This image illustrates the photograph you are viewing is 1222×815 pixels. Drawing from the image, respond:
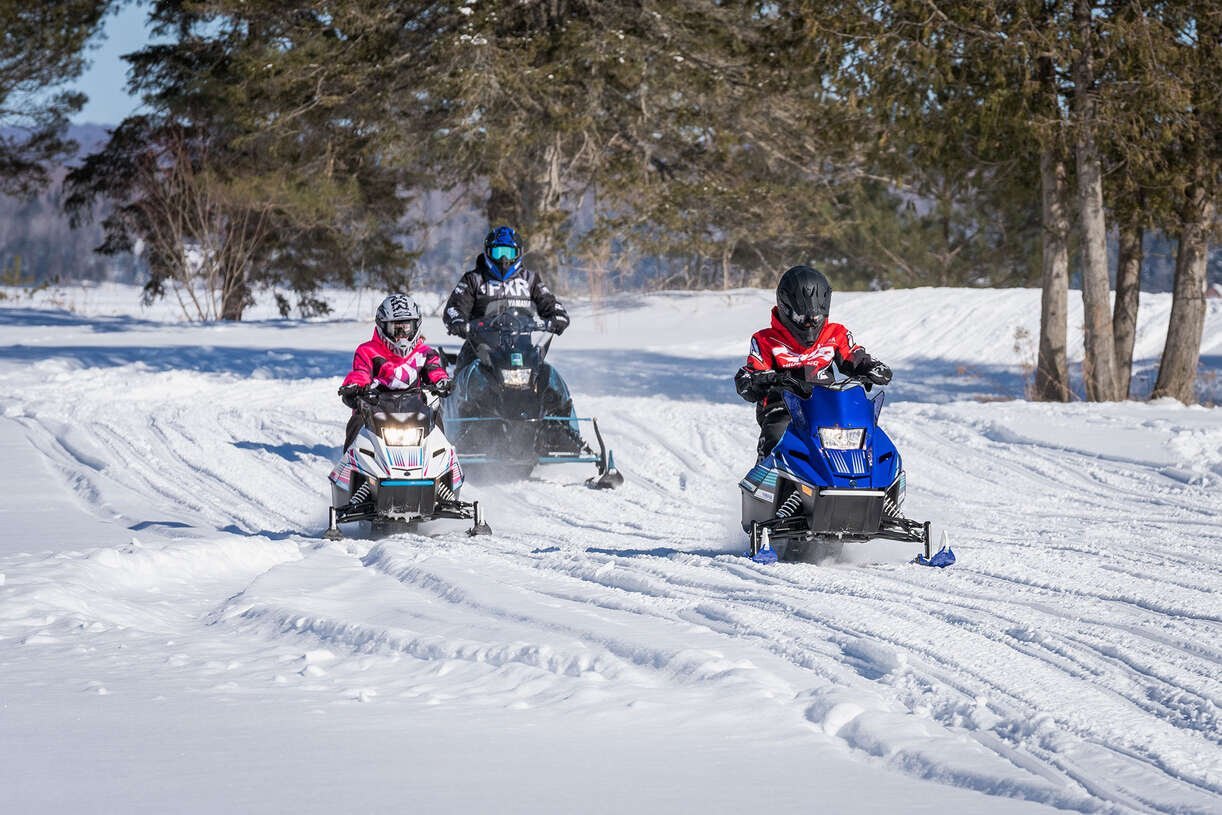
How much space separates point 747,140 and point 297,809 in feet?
66.3

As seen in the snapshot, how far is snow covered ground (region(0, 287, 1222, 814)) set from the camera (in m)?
4.03

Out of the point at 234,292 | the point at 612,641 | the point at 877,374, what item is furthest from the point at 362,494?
the point at 234,292

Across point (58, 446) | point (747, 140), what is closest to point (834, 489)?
point (58, 446)

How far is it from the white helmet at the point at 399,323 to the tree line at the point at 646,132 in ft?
24.3

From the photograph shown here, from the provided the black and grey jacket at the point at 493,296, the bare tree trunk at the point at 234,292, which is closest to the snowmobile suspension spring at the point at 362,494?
the black and grey jacket at the point at 493,296

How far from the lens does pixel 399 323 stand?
385 inches

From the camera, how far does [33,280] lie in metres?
39.5

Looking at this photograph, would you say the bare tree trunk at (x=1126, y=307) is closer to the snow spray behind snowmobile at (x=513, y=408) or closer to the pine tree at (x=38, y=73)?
the snow spray behind snowmobile at (x=513, y=408)

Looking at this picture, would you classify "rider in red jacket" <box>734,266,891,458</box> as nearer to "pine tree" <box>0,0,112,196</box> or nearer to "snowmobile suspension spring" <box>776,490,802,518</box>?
"snowmobile suspension spring" <box>776,490,802,518</box>

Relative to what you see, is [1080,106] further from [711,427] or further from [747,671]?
[747,671]

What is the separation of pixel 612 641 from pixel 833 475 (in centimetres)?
228

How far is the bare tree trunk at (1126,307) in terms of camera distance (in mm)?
18109

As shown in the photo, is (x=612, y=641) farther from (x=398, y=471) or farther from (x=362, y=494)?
(x=362, y=494)

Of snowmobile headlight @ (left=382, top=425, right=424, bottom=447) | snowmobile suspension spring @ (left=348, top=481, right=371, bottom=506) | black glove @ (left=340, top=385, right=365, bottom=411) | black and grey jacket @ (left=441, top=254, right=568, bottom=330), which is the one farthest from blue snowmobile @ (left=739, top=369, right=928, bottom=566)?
black and grey jacket @ (left=441, top=254, right=568, bottom=330)
